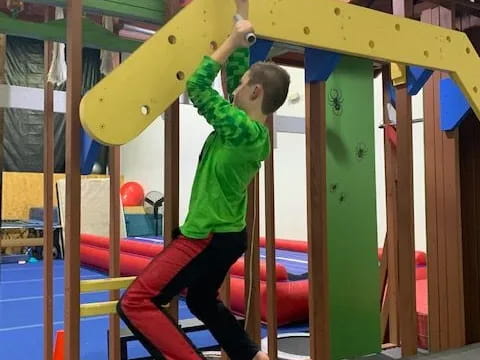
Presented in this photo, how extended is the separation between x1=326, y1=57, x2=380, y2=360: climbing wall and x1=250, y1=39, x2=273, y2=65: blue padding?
645mm

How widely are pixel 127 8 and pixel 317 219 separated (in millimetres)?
985

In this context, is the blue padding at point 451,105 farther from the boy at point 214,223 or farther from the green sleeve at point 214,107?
the green sleeve at point 214,107

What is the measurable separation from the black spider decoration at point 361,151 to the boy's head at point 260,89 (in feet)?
3.45

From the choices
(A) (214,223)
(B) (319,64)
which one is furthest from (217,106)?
(B) (319,64)

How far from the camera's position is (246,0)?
4.74ft

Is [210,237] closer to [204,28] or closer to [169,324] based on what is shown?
[169,324]

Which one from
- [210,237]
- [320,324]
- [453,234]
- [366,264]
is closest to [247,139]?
[210,237]

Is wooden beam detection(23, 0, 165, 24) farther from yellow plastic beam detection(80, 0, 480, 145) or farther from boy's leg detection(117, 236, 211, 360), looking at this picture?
boy's leg detection(117, 236, 211, 360)

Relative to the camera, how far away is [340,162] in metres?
2.35

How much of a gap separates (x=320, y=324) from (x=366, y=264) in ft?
1.62

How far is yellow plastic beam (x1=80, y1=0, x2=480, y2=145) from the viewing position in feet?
4.11

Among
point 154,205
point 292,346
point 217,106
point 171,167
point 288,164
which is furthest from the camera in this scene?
point 154,205

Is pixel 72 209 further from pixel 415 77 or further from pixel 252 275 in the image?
pixel 415 77

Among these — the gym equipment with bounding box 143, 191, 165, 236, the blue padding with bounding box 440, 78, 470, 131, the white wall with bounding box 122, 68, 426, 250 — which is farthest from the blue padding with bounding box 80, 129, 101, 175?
the gym equipment with bounding box 143, 191, 165, 236
